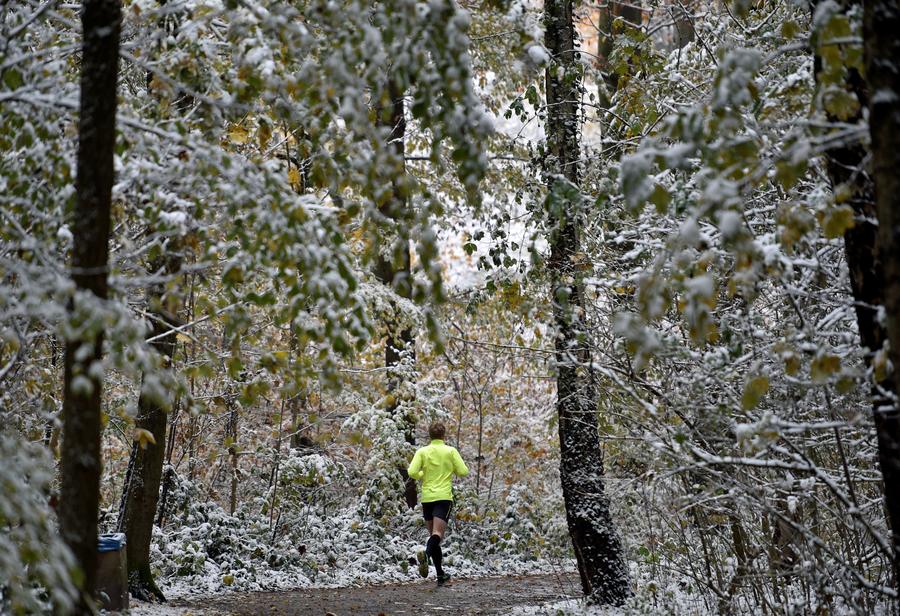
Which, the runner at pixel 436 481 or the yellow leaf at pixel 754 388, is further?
the runner at pixel 436 481

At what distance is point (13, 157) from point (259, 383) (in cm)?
175

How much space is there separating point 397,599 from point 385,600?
15 centimetres

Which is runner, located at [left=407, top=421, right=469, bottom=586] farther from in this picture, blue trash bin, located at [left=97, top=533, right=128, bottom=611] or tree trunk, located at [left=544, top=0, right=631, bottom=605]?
blue trash bin, located at [left=97, top=533, right=128, bottom=611]

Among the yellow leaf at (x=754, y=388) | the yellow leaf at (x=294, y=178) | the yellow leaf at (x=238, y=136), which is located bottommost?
the yellow leaf at (x=754, y=388)

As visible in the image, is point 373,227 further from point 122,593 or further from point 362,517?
point 362,517

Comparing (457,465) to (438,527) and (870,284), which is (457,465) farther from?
(870,284)

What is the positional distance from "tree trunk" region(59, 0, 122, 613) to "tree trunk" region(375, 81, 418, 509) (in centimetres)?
108

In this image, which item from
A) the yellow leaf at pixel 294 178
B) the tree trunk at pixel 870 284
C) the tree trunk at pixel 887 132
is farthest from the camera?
the yellow leaf at pixel 294 178

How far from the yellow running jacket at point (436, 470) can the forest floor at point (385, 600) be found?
1.21 metres

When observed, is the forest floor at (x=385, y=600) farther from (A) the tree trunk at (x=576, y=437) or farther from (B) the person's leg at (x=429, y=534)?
(A) the tree trunk at (x=576, y=437)

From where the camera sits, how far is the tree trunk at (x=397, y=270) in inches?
141

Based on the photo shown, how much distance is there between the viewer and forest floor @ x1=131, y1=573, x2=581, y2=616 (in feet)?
29.2

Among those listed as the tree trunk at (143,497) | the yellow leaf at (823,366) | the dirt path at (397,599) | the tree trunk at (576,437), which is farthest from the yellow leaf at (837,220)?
the tree trunk at (143,497)

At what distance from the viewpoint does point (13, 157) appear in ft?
14.9
